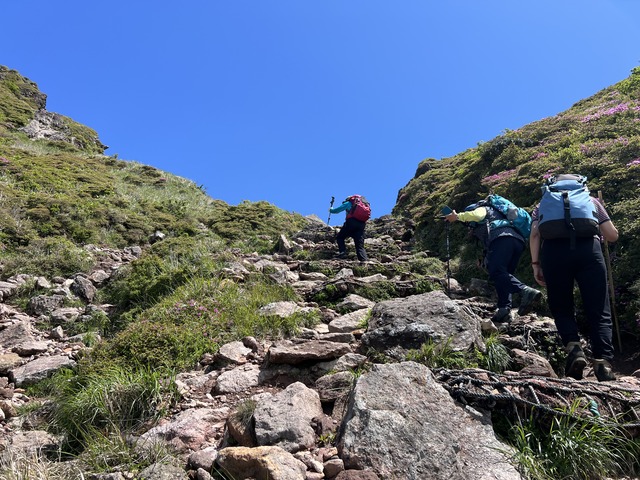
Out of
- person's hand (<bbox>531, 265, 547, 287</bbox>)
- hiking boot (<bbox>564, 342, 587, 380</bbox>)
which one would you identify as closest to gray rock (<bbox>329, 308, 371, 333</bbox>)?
person's hand (<bbox>531, 265, 547, 287</bbox>)

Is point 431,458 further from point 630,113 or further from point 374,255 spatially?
point 630,113

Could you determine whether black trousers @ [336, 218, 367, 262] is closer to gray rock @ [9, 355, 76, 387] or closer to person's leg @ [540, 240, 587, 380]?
person's leg @ [540, 240, 587, 380]

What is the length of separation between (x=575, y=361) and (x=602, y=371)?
0.80 ft

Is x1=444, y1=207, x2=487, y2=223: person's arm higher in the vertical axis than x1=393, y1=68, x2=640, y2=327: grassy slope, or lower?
lower

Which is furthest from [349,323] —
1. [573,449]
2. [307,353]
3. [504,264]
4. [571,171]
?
[571,171]

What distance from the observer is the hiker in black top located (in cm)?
467

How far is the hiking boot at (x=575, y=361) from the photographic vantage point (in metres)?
4.60

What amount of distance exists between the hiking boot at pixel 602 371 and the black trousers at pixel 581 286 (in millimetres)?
105

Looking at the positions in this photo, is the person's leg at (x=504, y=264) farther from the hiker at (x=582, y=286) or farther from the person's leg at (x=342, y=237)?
the person's leg at (x=342, y=237)

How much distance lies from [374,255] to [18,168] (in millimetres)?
13993

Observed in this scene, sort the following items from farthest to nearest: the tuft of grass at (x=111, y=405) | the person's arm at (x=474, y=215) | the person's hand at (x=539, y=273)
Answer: the person's arm at (x=474, y=215)
the person's hand at (x=539, y=273)
the tuft of grass at (x=111, y=405)

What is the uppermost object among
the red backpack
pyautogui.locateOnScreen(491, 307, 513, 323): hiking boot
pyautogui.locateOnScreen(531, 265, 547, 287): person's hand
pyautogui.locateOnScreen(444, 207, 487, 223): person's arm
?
the red backpack

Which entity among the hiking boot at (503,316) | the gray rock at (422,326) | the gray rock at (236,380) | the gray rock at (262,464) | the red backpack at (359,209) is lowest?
the gray rock at (262,464)

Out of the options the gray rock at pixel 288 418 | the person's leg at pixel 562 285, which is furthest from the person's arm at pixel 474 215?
the gray rock at pixel 288 418
